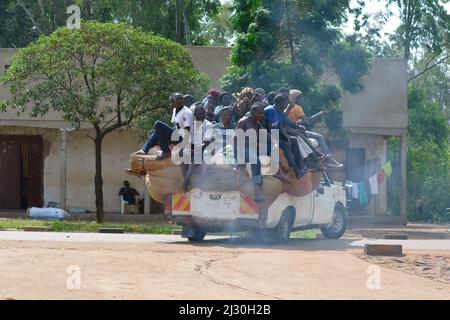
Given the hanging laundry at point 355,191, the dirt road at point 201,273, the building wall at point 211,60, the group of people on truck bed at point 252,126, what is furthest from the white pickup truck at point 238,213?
the hanging laundry at point 355,191

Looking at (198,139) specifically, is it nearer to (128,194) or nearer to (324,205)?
(324,205)

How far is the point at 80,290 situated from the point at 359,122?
22154 millimetres

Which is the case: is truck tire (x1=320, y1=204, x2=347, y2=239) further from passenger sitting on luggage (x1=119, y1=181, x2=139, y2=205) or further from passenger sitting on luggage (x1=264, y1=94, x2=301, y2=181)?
passenger sitting on luggage (x1=119, y1=181, x2=139, y2=205)

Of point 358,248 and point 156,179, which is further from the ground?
point 156,179

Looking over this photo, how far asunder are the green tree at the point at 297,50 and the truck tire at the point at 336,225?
8380 mm

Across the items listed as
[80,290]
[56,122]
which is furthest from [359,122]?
[80,290]

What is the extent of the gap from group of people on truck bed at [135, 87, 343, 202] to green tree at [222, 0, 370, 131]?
33.0 feet

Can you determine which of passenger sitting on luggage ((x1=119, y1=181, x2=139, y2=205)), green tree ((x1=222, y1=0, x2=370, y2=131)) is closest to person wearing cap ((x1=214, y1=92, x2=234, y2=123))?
green tree ((x1=222, y1=0, x2=370, y2=131))

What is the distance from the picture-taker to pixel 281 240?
622 inches

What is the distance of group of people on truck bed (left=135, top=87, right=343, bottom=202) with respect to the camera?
14789mm

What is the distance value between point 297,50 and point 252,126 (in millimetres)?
12345

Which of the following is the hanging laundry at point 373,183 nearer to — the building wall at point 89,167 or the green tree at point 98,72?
the building wall at point 89,167

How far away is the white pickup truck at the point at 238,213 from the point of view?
15.1 m
